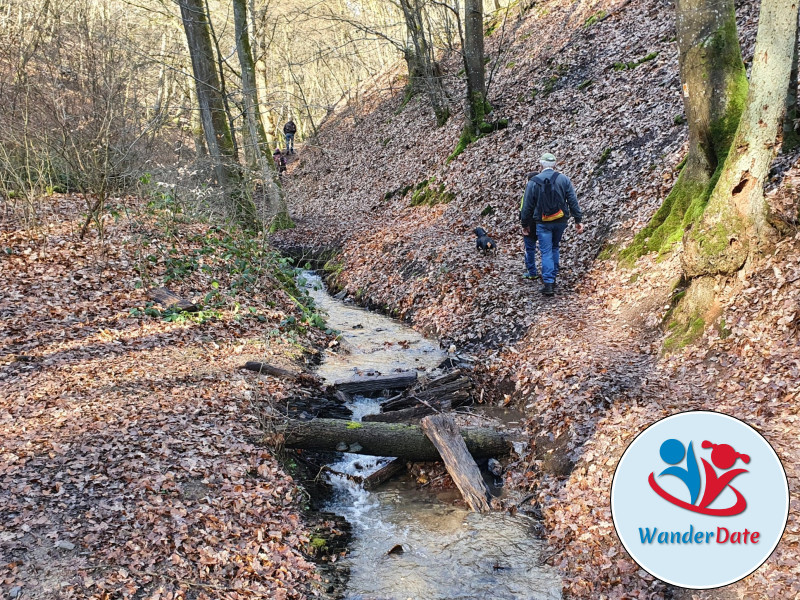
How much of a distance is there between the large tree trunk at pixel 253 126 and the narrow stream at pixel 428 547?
975cm

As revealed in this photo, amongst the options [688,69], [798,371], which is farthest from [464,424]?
[688,69]

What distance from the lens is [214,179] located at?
1561cm

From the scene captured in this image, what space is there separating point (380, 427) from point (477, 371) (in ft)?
8.62

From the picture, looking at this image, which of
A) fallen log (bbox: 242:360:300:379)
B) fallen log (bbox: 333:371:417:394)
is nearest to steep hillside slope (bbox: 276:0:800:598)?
fallen log (bbox: 333:371:417:394)

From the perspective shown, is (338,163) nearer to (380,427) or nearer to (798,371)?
(380,427)

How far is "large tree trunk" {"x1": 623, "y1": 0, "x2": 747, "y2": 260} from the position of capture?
26.8 ft

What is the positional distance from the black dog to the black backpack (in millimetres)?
2315

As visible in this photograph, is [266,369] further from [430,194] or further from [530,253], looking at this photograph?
[430,194]

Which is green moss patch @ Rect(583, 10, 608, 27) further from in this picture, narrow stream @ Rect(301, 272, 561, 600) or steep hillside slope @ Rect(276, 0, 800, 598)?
narrow stream @ Rect(301, 272, 561, 600)

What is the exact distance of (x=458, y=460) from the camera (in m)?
6.70

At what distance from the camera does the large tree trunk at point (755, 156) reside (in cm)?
636

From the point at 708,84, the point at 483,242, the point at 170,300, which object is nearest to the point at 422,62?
the point at 483,242

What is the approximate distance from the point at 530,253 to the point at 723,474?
6.73 meters

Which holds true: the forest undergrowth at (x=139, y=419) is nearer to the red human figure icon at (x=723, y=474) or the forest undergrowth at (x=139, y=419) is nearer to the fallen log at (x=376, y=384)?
the fallen log at (x=376, y=384)
